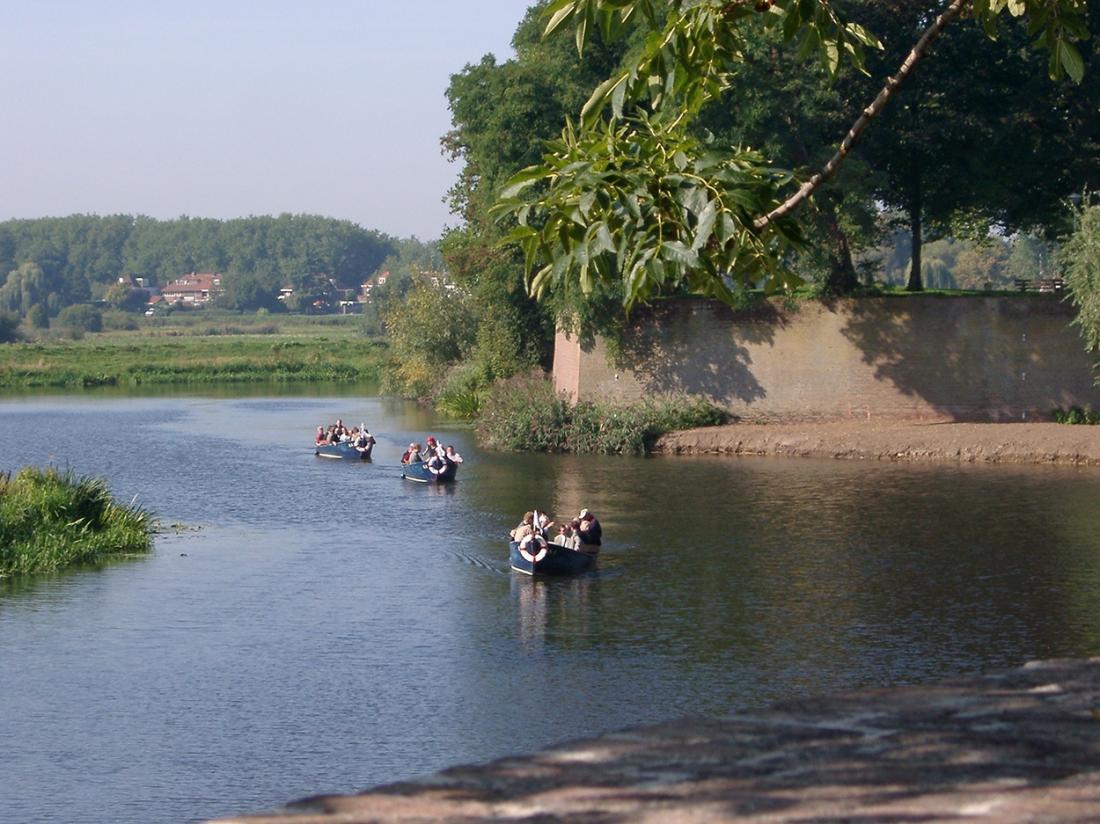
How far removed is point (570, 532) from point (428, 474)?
11.9m

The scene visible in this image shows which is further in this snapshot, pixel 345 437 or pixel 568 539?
pixel 345 437

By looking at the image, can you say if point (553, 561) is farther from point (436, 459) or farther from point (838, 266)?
point (838, 266)

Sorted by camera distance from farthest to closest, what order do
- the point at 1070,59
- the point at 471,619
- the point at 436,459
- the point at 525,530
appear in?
the point at 436,459, the point at 525,530, the point at 471,619, the point at 1070,59

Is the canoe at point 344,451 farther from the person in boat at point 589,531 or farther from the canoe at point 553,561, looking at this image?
the canoe at point 553,561

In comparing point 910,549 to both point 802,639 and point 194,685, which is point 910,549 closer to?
point 802,639

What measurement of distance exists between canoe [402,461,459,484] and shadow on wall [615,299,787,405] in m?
8.03

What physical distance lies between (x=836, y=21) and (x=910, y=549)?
Answer: 1857 centimetres

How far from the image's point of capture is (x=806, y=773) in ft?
16.7

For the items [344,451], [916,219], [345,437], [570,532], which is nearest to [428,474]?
[344,451]

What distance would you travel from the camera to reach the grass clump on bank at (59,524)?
81.8 ft

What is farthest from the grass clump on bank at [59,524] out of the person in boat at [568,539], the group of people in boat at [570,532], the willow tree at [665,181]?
the willow tree at [665,181]

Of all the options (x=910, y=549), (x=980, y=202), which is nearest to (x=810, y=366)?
(x=980, y=202)

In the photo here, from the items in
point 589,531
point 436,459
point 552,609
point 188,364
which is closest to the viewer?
point 552,609

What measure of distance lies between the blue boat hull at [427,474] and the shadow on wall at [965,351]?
12.1m
